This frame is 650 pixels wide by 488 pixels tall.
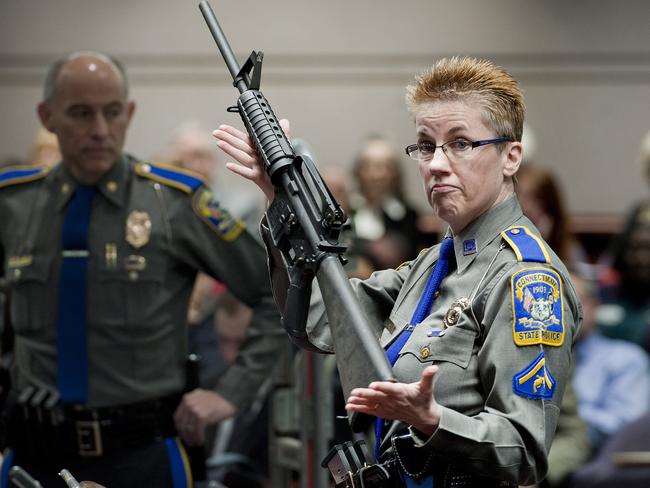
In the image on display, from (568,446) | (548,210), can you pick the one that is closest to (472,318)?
(568,446)

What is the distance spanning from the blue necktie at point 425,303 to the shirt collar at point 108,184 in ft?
4.07

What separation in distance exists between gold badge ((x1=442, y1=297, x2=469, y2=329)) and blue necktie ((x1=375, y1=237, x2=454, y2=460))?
0.29ft

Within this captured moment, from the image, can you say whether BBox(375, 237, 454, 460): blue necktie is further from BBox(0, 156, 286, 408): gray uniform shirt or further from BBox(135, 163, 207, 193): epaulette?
BBox(135, 163, 207, 193): epaulette

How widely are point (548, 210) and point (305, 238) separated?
307cm

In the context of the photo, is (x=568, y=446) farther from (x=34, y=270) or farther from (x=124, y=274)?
(x=34, y=270)

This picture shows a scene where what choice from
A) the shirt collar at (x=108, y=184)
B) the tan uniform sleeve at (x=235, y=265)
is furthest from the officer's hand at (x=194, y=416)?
the shirt collar at (x=108, y=184)

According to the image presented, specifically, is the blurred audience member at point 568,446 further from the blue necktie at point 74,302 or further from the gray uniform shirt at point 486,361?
the gray uniform shirt at point 486,361

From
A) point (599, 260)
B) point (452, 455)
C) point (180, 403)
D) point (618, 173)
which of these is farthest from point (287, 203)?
point (618, 173)

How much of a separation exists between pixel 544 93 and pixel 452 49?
658mm

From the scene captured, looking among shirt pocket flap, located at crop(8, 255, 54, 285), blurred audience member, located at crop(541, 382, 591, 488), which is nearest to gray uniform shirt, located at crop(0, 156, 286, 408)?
shirt pocket flap, located at crop(8, 255, 54, 285)

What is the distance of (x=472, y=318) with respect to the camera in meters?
2.23

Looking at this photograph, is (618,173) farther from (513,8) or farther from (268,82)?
(268,82)

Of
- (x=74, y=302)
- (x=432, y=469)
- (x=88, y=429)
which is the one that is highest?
(x=74, y=302)

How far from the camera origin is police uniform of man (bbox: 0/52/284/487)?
126 inches
